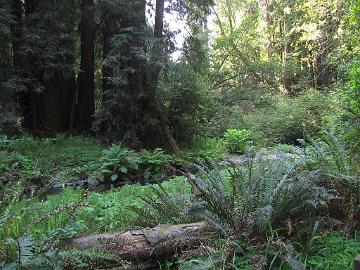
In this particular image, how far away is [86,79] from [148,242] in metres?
10.5

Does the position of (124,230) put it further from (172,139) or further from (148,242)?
(172,139)

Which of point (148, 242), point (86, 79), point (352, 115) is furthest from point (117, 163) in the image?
point (148, 242)

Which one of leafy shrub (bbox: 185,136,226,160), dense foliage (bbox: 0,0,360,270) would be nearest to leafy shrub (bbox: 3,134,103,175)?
dense foliage (bbox: 0,0,360,270)

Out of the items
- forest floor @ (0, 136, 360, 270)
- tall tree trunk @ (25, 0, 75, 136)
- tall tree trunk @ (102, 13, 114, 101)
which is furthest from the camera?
tall tree trunk @ (25, 0, 75, 136)

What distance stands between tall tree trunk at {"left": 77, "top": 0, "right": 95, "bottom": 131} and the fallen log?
9704 mm

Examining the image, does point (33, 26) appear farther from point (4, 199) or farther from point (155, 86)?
point (4, 199)

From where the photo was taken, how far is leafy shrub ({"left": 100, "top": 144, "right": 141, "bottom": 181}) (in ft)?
28.2

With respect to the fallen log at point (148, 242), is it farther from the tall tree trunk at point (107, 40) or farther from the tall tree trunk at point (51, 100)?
the tall tree trunk at point (51, 100)

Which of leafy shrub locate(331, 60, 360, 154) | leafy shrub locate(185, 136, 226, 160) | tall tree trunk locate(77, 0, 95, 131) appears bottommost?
leafy shrub locate(185, 136, 226, 160)

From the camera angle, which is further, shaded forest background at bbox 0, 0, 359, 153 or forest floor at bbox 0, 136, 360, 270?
shaded forest background at bbox 0, 0, 359, 153

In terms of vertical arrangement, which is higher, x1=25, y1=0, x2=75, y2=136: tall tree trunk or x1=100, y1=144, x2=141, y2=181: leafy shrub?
x1=25, y1=0, x2=75, y2=136: tall tree trunk

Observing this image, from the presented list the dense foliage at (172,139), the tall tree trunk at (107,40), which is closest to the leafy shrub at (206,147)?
the dense foliage at (172,139)

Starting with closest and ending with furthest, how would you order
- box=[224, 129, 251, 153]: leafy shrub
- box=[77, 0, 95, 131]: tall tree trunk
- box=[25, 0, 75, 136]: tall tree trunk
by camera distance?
box=[25, 0, 75, 136]: tall tree trunk
box=[224, 129, 251, 153]: leafy shrub
box=[77, 0, 95, 131]: tall tree trunk

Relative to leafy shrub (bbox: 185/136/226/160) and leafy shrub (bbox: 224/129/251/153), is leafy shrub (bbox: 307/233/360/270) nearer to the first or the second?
leafy shrub (bbox: 185/136/226/160)
